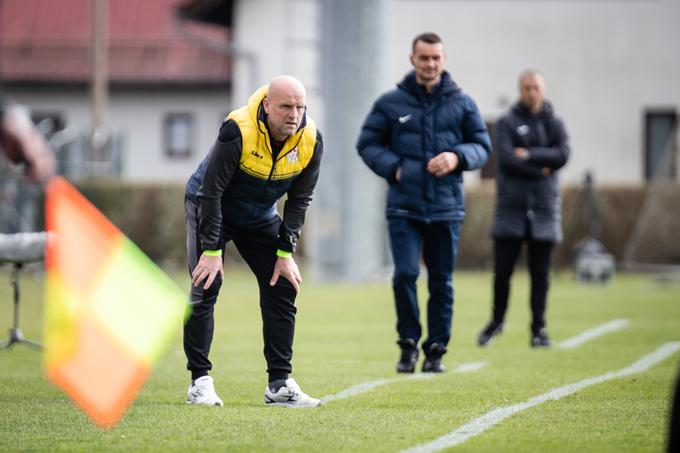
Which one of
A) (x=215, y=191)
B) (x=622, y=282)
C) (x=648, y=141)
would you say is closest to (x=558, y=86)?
(x=648, y=141)

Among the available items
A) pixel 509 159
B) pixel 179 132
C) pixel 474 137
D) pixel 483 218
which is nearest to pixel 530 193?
pixel 509 159

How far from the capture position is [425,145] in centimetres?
1048

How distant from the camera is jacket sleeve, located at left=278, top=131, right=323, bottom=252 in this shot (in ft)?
26.9

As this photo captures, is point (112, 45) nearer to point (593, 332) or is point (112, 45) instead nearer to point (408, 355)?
point (593, 332)

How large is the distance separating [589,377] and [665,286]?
13.4m

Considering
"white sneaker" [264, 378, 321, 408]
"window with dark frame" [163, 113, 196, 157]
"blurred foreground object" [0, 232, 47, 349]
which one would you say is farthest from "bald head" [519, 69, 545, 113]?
"window with dark frame" [163, 113, 196, 157]

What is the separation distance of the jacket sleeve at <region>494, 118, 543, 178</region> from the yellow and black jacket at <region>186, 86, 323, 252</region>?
190 inches

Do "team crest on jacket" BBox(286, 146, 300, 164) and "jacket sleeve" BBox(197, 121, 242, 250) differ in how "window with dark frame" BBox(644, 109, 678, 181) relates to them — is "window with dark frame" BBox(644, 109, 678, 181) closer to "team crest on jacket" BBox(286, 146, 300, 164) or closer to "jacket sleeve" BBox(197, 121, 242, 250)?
"team crest on jacket" BBox(286, 146, 300, 164)

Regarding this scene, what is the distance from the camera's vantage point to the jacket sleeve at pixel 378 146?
34.4 ft

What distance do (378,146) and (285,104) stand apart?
303 cm

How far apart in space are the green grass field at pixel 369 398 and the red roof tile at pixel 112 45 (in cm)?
2879

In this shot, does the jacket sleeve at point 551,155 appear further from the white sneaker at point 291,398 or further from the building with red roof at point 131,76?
the building with red roof at point 131,76

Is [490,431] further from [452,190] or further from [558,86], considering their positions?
[558,86]

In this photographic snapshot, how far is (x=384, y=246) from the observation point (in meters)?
24.9
